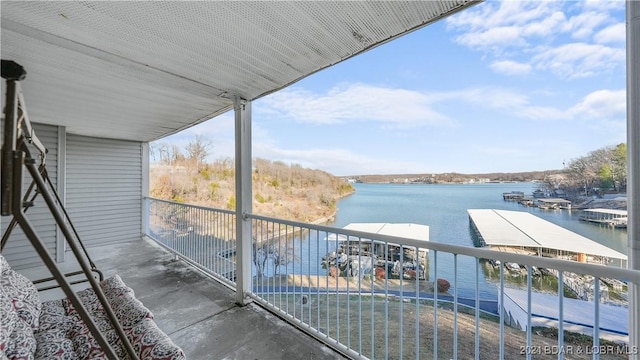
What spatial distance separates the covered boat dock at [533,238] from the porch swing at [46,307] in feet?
7.14

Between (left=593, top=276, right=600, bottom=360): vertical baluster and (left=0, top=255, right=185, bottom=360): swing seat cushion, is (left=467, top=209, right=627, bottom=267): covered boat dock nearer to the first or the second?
(left=593, top=276, right=600, bottom=360): vertical baluster

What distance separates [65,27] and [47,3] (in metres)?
0.24

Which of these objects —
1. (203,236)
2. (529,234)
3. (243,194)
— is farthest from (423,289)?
(203,236)

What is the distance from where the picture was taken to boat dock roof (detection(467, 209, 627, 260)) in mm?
1726

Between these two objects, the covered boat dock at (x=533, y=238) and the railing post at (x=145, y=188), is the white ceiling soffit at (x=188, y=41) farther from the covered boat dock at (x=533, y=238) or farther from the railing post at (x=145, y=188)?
the railing post at (x=145, y=188)

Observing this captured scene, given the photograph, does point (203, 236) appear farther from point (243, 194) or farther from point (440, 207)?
point (440, 207)

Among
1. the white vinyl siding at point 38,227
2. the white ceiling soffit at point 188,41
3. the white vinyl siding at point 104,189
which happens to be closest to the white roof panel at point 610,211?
the white ceiling soffit at point 188,41

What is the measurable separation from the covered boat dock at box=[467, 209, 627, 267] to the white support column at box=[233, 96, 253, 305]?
243cm

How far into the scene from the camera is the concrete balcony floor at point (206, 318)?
2057 mm

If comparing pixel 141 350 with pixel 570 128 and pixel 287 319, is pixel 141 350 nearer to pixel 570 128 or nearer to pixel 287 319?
pixel 287 319

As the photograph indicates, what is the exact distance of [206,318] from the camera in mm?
2514

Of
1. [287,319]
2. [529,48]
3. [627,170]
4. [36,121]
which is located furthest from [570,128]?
[36,121]

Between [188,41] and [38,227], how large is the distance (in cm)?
459

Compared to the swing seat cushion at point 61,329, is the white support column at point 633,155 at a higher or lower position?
higher
